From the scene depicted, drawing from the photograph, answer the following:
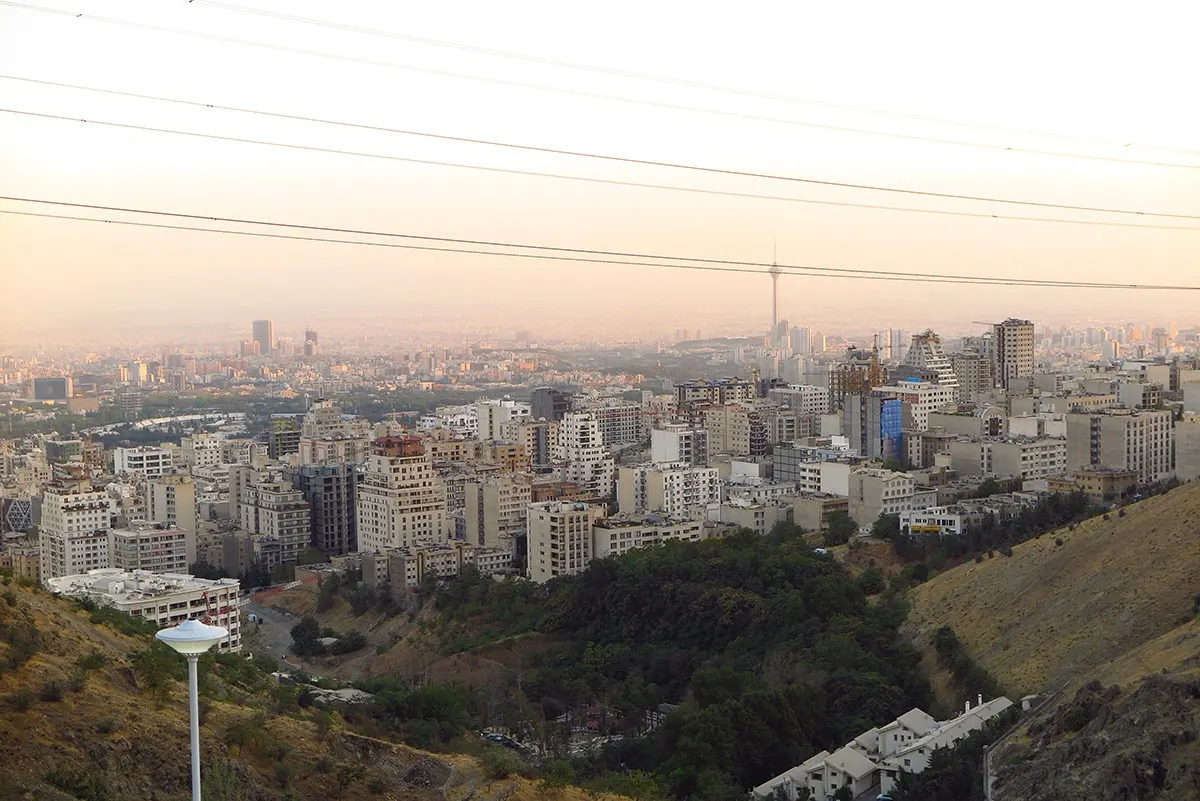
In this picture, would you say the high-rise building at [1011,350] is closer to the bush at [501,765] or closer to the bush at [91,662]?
Answer: the bush at [501,765]

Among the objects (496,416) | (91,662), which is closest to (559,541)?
(91,662)

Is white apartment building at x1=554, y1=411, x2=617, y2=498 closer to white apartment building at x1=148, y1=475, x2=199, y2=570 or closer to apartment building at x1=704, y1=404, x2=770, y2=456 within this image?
apartment building at x1=704, y1=404, x2=770, y2=456

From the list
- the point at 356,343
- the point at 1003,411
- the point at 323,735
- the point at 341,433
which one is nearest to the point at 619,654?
the point at 323,735

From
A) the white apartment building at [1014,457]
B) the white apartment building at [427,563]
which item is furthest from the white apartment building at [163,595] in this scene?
the white apartment building at [1014,457]

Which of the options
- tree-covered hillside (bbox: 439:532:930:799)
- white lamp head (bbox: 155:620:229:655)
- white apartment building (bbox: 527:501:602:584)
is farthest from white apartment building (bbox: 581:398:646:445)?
white lamp head (bbox: 155:620:229:655)

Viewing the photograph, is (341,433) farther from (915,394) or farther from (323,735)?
(323,735)

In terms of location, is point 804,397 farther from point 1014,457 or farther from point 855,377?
point 1014,457
